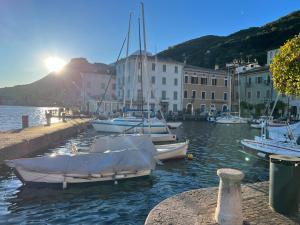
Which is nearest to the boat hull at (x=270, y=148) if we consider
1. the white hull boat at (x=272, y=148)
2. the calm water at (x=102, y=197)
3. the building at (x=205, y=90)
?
the white hull boat at (x=272, y=148)

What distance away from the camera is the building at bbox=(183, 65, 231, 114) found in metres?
74.6

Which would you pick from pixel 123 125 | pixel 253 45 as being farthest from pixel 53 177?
pixel 253 45

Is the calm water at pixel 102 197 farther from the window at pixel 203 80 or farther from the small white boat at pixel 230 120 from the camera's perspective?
the window at pixel 203 80

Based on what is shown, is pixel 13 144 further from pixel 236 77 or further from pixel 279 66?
pixel 236 77

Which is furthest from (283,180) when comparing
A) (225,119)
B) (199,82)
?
(199,82)

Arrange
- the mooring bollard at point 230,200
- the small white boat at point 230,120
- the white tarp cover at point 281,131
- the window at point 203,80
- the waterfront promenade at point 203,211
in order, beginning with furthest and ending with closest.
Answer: the window at point 203,80
the small white boat at point 230,120
the white tarp cover at point 281,131
the waterfront promenade at point 203,211
the mooring bollard at point 230,200

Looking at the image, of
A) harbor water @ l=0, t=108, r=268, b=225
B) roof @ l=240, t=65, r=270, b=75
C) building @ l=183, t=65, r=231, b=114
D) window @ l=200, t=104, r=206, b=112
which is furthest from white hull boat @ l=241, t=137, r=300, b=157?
window @ l=200, t=104, r=206, b=112

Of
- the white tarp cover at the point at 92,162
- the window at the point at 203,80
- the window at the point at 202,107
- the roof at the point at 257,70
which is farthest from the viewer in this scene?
the window at the point at 202,107

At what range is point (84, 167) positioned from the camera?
13.3 meters

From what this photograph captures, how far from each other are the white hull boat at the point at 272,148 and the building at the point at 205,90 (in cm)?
5268

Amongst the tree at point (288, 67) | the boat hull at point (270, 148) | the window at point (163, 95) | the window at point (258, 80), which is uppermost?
the window at point (258, 80)

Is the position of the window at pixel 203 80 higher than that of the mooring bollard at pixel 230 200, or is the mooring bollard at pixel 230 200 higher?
the window at pixel 203 80

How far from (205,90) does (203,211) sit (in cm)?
7115

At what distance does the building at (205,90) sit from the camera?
7462cm
